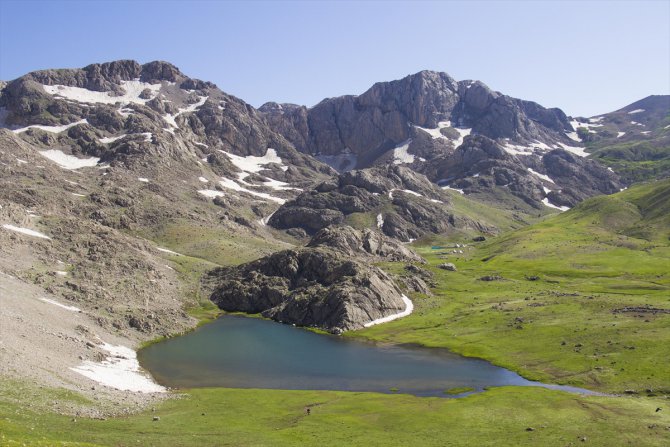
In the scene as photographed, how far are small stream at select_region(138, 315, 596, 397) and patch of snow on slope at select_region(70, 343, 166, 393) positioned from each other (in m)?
3.36

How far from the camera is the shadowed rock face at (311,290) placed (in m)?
149

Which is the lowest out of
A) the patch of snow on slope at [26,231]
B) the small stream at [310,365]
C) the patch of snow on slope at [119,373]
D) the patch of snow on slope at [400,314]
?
the small stream at [310,365]

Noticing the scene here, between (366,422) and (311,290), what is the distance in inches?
3757

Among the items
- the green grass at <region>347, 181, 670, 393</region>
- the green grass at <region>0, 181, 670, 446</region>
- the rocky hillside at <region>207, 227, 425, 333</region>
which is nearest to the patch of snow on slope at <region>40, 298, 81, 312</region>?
the green grass at <region>0, 181, 670, 446</region>

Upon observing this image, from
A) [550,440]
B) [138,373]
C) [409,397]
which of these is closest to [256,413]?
[409,397]

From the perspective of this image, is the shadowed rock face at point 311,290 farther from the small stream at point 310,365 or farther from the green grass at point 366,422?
the green grass at point 366,422

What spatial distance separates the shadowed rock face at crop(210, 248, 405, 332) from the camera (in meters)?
149

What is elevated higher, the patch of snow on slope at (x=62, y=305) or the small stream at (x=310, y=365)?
the patch of snow on slope at (x=62, y=305)

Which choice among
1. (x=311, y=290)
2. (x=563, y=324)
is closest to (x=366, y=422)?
(x=563, y=324)

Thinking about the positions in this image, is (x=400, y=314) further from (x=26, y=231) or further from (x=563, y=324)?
(x=26, y=231)

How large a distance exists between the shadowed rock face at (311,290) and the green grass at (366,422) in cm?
6431

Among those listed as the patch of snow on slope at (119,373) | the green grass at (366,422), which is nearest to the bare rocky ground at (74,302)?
the patch of snow on slope at (119,373)

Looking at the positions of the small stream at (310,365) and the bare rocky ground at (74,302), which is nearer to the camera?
the bare rocky ground at (74,302)

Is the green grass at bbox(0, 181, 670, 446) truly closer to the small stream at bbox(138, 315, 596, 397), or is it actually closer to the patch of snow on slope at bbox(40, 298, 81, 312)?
the small stream at bbox(138, 315, 596, 397)
